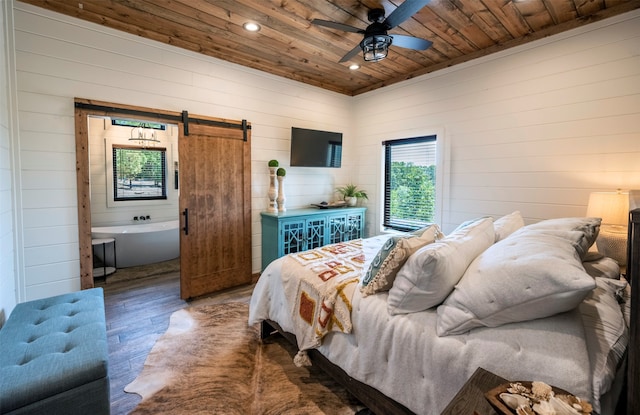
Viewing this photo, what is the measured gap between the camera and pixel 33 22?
2.55m

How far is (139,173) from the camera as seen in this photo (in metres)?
5.53

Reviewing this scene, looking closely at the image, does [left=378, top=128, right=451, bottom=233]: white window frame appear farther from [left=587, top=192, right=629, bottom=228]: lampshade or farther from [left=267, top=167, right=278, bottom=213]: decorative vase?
[left=267, top=167, right=278, bottom=213]: decorative vase

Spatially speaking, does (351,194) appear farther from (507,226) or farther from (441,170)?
(507,226)

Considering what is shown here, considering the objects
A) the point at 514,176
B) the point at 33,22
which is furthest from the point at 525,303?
the point at 33,22

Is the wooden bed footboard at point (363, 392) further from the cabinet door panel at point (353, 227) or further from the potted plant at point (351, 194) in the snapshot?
the potted plant at point (351, 194)

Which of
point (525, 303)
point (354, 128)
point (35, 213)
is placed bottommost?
point (525, 303)

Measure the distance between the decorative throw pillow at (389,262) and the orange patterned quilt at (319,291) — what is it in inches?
5.7

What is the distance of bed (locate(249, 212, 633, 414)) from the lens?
1.10 m

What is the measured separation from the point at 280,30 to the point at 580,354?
10.8 ft

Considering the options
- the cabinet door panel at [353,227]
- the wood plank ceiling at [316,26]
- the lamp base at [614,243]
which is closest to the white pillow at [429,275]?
the lamp base at [614,243]

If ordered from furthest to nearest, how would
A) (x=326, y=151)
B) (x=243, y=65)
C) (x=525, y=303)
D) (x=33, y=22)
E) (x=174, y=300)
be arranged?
(x=326, y=151)
(x=243, y=65)
(x=174, y=300)
(x=33, y=22)
(x=525, y=303)

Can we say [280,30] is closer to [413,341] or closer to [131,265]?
[413,341]

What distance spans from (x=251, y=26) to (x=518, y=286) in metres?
3.07

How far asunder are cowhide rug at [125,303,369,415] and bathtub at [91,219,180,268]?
2411 mm
